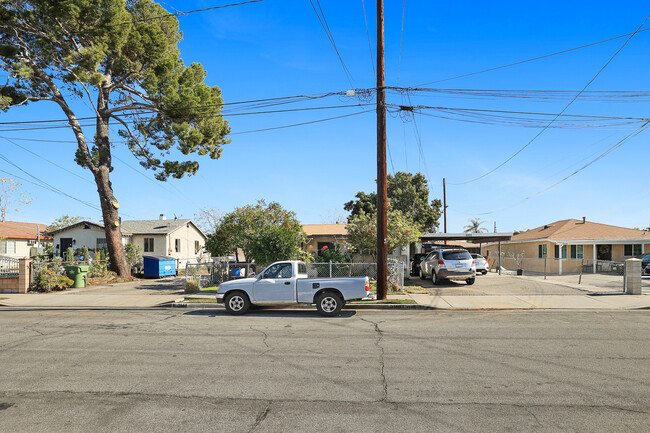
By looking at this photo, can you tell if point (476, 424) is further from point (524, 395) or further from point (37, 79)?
point (37, 79)

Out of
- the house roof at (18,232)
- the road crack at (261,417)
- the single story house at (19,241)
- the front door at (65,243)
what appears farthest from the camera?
A: the house roof at (18,232)

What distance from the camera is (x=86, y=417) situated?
499cm

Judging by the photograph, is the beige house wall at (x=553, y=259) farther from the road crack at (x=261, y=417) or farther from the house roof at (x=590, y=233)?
the road crack at (x=261, y=417)

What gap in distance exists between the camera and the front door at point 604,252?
1307 inches

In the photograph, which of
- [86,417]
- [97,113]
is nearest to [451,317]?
[86,417]

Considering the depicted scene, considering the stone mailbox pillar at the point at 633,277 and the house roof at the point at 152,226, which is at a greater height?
the house roof at the point at 152,226

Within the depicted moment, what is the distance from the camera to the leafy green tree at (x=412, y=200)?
4591 centimetres

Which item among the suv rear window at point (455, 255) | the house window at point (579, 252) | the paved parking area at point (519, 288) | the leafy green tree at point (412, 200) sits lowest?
the paved parking area at point (519, 288)

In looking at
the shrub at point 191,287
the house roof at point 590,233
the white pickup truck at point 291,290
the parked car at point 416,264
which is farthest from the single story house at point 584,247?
the shrub at point 191,287

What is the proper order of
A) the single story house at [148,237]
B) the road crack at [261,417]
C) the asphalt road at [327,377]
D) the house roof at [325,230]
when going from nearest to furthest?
1. the road crack at [261,417]
2. the asphalt road at [327,377]
3. the house roof at [325,230]
4. the single story house at [148,237]

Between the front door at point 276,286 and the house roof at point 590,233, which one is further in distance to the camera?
the house roof at point 590,233

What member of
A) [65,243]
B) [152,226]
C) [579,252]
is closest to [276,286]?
[579,252]

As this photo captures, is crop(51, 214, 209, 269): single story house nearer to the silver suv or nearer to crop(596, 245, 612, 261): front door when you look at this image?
the silver suv

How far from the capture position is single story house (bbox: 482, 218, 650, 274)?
99.1 feet
